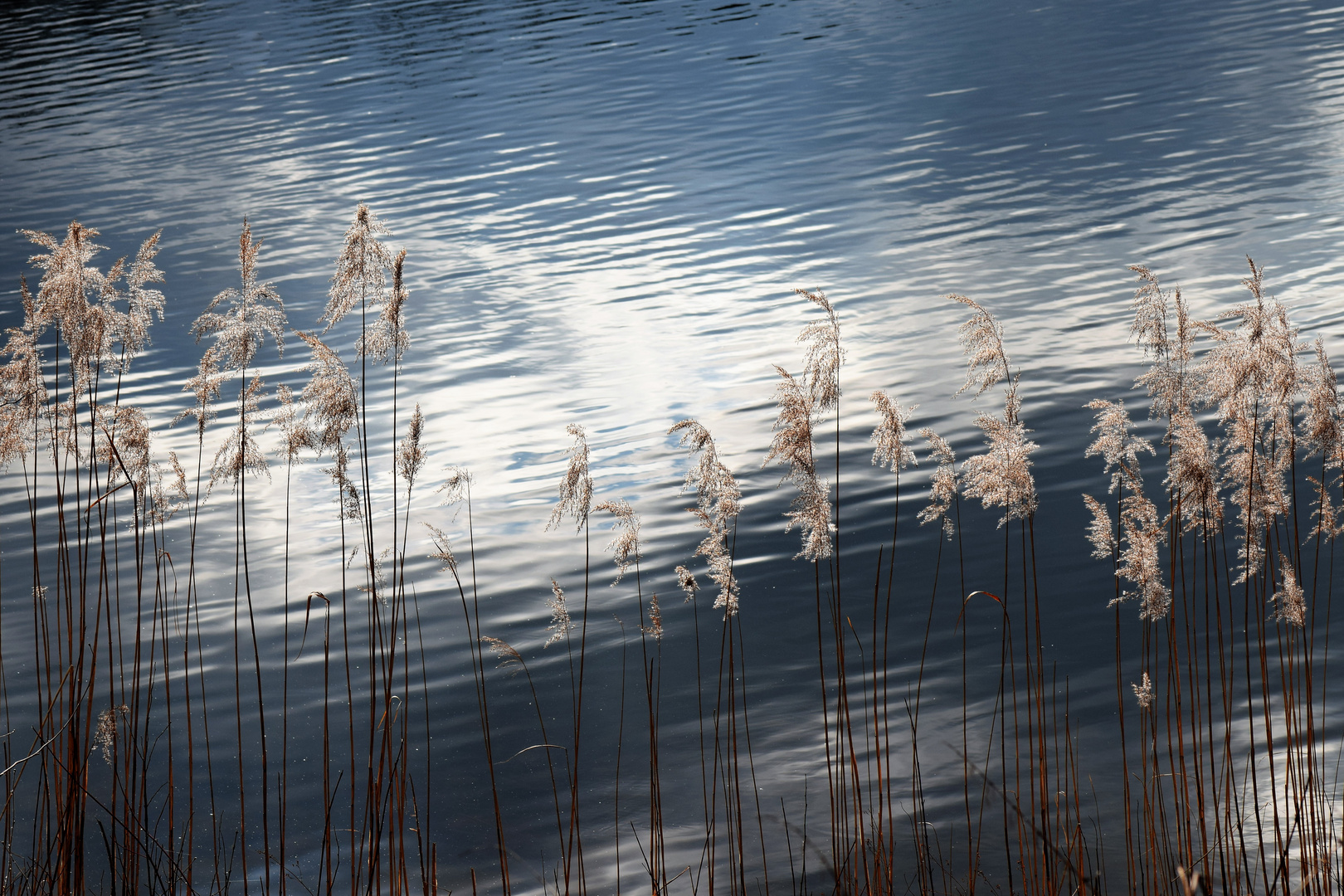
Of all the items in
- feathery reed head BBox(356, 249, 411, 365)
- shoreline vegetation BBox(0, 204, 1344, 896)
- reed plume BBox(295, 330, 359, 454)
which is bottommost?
shoreline vegetation BBox(0, 204, 1344, 896)

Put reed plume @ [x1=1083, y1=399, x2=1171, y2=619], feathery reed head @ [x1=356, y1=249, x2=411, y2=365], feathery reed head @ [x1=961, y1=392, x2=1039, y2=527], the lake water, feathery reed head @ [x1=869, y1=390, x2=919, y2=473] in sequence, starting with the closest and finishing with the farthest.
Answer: reed plume @ [x1=1083, y1=399, x2=1171, y2=619], feathery reed head @ [x1=961, y1=392, x2=1039, y2=527], feathery reed head @ [x1=869, y1=390, x2=919, y2=473], feathery reed head @ [x1=356, y1=249, x2=411, y2=365], the lake water

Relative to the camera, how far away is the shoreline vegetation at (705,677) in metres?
2.61

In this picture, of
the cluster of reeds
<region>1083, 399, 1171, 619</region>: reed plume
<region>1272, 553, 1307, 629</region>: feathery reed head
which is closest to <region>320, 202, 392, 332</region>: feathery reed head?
the cluster of reeds

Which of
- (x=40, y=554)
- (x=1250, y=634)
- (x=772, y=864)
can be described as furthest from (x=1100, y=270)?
(x=40, y=554)

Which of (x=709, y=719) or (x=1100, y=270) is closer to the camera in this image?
(x=709, y=719)

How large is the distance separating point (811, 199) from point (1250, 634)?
8214 mm

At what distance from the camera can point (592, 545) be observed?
5945mm

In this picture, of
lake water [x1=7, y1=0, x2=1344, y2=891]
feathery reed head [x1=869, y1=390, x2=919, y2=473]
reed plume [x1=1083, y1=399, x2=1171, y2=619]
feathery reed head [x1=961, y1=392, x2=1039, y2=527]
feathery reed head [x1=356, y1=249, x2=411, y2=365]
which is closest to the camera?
reed plume [x1=1083, y1=399, x2=1171, y2=619]

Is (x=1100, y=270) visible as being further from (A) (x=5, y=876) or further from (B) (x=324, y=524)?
(A) (x=5, y=876)

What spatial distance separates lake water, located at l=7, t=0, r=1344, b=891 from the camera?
506cm

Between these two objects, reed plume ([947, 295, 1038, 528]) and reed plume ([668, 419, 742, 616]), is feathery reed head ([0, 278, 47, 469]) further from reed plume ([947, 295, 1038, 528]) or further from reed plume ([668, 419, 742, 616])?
reed plume ([947, 295, 1038, 528])

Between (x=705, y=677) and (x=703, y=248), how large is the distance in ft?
21.5

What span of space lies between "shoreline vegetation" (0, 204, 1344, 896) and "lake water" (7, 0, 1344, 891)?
4.6 inches

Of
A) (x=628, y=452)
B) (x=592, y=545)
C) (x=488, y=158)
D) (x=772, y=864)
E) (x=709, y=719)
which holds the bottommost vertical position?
(x=772, y=864)
